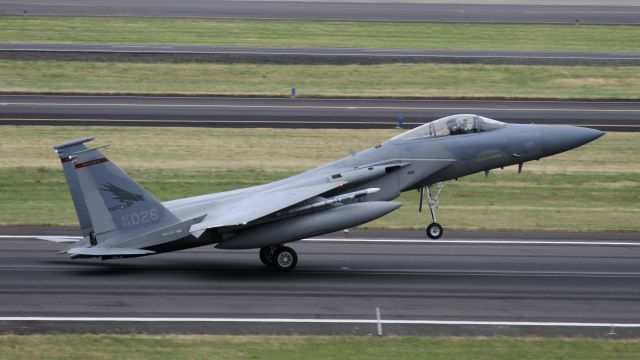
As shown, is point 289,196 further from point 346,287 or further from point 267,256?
point 346,287

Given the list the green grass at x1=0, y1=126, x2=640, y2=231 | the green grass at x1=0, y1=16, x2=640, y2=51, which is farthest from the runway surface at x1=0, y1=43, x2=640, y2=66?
the green grass at x1=0, y1=126, x2=640, y2=231

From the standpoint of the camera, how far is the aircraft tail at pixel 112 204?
2288cm

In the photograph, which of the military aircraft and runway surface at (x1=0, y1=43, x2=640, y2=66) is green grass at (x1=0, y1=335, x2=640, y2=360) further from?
runway surface at (x1=0, y1=43, x2=640, y2=66)

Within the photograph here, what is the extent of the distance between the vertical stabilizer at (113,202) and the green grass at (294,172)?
6765 millimetres

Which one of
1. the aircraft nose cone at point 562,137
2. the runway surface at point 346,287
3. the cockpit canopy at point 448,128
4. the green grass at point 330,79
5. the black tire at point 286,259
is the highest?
the green grass at point 330,79

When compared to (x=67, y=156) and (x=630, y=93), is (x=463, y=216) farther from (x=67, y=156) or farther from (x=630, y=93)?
(x=630, y=93)

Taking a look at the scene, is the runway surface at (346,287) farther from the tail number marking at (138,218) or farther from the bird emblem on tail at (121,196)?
the bird emblem on tail at (121,196)

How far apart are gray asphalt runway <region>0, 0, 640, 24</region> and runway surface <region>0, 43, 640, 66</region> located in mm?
13260

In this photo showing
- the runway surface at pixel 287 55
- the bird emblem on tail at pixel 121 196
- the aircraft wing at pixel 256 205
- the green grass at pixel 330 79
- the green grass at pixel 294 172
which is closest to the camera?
the aircraft wing at pixel 256 205

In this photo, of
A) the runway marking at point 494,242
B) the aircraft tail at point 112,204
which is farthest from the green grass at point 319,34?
the aircraft tail at point 112,204

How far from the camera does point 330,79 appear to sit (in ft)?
168

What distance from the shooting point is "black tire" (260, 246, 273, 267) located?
24.2m

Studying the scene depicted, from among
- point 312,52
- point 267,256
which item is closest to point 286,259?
point 267,256

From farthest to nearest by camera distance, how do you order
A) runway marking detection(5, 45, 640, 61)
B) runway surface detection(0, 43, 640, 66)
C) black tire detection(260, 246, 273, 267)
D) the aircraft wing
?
runway marking detection(5, 45, 640, 61)
runway surface detection(0, 43, 640, 66)
black tire detection(260, 246, 273, 267)
the aircraft wing
